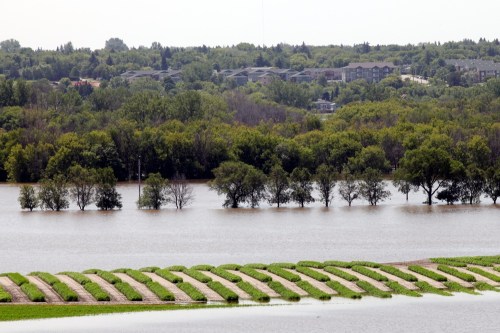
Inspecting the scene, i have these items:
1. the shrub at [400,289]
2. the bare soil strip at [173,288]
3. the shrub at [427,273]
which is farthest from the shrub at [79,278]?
the shrub at [427,273]

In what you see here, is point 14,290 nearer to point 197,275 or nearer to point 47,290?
point 47,290

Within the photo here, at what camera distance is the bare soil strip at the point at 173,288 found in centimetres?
4925

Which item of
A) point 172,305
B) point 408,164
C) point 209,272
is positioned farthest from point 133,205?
point 172,305

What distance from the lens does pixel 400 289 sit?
2024 inches

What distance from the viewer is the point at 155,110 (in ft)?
595

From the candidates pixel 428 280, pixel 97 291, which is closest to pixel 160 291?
pixel 97 291

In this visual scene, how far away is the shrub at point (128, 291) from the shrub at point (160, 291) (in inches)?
28.2

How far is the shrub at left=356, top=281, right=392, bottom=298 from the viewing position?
5019cm

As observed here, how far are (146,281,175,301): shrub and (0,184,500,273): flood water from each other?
1298 cm

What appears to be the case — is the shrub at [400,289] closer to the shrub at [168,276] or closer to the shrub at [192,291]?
the shrub at [192,291]

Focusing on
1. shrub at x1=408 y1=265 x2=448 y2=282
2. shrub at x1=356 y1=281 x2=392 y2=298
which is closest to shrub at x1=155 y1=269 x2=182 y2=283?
shrub at x1=356 y1=281 x2=392 y2=298

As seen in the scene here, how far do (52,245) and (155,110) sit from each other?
10263cm

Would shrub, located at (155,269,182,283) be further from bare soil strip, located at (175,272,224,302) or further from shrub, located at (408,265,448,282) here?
shrub, located at (408,265,448,282)

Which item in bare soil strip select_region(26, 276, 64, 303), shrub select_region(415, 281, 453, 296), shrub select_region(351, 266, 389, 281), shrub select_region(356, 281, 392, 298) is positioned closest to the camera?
bare soil strip select_region(26, 276, 64, 303)
